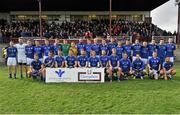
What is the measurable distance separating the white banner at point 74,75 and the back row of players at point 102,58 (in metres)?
0.54

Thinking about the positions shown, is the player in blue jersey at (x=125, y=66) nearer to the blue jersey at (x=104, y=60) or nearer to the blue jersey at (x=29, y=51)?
the blue jersey at (x=104, y=60)

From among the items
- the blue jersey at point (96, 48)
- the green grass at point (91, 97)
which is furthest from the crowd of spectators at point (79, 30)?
the green grass at point (91, 97)

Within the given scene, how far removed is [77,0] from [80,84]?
91.1 ft

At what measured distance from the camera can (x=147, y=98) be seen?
15289mm

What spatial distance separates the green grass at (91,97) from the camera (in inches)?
567

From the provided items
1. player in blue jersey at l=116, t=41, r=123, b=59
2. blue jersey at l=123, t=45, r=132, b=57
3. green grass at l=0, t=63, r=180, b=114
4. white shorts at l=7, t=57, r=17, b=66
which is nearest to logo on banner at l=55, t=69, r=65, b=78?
green grass at l=0, t=63, r=180, b=114

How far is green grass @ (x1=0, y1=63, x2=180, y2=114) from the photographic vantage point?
14.4m

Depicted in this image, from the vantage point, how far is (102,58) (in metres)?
18.4

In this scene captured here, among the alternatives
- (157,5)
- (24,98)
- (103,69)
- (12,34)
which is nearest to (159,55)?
(103,69)

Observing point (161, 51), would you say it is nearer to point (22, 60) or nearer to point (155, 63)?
point (155, 63)

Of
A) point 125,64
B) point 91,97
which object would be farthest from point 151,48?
point 91,97

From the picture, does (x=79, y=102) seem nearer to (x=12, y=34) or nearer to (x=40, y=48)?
(x=40, y=48)

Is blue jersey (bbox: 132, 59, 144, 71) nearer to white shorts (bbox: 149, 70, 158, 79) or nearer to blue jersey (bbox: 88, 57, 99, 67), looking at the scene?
white shorts (bbox: 149, 70, 158, 79)

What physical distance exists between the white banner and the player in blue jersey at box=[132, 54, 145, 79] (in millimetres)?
1987
